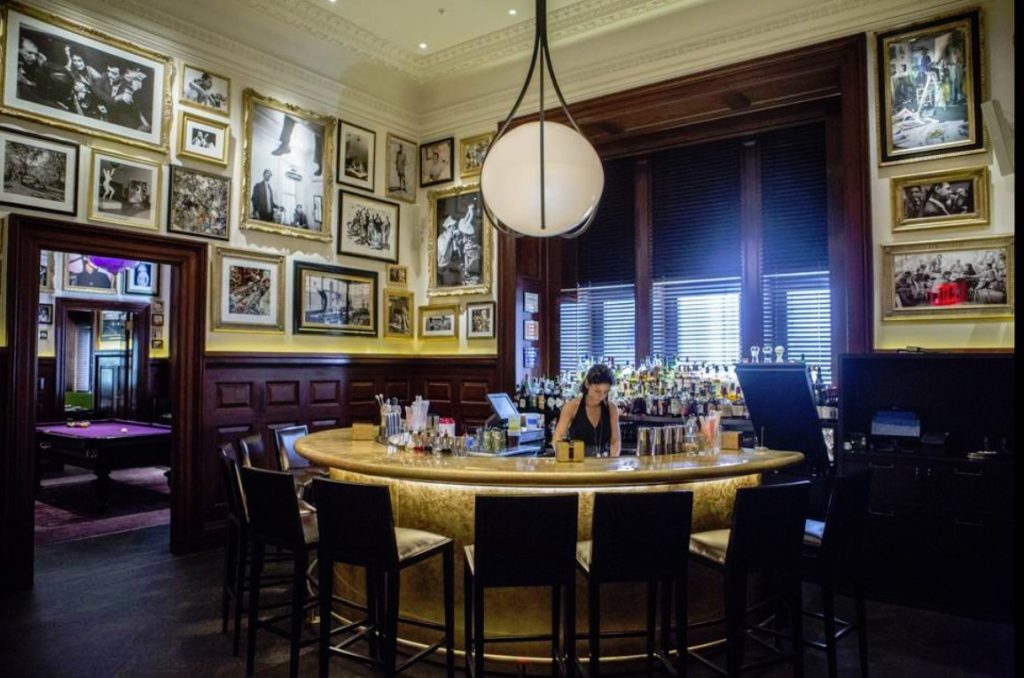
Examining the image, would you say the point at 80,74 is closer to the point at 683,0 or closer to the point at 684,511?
the point at 683,0

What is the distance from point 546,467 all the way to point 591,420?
1544 millimetres

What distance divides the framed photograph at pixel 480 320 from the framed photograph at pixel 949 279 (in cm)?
358

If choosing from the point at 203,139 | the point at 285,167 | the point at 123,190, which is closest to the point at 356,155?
the point at 285,167

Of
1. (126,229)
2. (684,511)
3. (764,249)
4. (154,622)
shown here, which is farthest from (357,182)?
(684,511)

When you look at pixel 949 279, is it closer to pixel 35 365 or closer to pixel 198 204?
pixel 198 204

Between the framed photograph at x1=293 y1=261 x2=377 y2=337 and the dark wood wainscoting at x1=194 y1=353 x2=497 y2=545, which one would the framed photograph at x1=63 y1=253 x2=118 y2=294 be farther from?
the dark wood wainscoting at x1=194 y1=353 x2=497 y2=545

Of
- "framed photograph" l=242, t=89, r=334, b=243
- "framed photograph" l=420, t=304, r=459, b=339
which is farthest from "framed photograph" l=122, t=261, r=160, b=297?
"framed photograph" l=420, t=304, r=459, b=339

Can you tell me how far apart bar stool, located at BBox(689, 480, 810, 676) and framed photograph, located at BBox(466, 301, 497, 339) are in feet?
14.1

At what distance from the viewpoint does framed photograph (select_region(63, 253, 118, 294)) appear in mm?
10273

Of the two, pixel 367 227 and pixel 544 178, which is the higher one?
pixel 367 227

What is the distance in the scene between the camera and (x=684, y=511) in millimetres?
2941

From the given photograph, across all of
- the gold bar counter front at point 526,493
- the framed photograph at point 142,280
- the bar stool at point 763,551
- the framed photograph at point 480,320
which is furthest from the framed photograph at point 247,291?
the framed photograph at point 142,280

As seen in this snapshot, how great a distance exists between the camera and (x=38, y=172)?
4910mm

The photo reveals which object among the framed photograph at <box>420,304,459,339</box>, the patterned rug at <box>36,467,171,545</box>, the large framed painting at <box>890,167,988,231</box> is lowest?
the patterned rug at <box>36,467,171,545</box>
